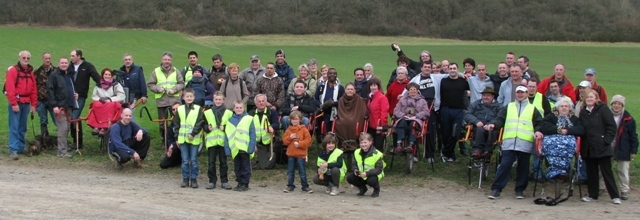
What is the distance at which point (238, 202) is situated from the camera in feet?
36.2

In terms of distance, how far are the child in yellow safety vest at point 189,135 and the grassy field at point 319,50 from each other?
21.1 m

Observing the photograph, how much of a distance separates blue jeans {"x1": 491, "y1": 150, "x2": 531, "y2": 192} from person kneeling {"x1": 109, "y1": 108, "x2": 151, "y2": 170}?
19.7ft

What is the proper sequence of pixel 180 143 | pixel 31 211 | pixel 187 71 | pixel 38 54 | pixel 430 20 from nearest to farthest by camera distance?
pixel 31 211 → pixel 180 143 → pixel 187 71 → pixel 38 54 → pixel 430 20

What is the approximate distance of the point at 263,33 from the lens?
63.4 metres

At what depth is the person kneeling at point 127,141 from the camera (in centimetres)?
1341

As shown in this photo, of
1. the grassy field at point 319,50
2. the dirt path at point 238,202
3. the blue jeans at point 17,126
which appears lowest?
the dirt path at point 238,202

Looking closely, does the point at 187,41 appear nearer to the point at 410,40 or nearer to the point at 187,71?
the point at 410,40

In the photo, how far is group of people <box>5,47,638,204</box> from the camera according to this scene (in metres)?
11.9

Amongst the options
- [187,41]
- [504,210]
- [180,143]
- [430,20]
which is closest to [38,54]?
[187,41]

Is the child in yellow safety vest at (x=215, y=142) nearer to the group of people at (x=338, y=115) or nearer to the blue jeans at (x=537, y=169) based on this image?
the group of people at (x=338, y=115)

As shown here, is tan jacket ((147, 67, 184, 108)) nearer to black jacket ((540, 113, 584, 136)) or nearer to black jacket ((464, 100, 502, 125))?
black jacket ((464, 100, 502, 125))

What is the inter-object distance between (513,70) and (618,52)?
48.0m

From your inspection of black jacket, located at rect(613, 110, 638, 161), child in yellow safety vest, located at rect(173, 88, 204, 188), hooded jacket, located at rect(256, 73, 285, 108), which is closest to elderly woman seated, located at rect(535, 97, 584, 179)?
black jacket, located at rect(613, 110, 638, 161)

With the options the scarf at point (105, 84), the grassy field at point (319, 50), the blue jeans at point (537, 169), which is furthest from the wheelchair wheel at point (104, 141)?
the grassy field at point (319, 50)
